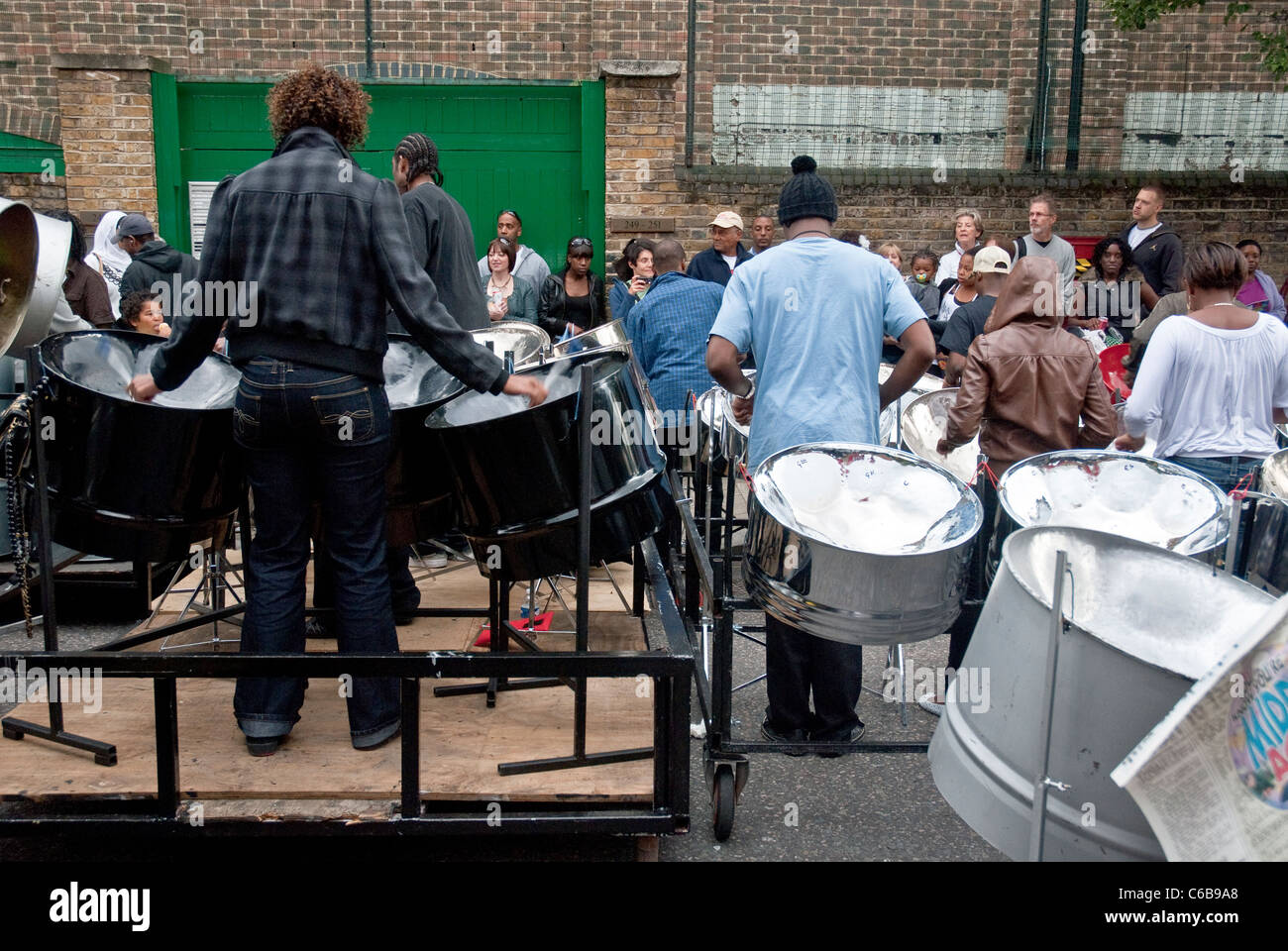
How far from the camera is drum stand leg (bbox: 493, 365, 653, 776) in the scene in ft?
8.68

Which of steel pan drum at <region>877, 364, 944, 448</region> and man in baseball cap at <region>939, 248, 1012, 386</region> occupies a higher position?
man in baseball cap at <region>939, 248, 1012, 386</region>

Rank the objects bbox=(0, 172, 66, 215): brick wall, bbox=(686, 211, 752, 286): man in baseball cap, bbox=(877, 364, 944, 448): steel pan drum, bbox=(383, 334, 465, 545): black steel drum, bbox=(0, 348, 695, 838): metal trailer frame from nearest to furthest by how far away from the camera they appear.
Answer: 1. bbox=(0, 348, 695, 838): metal trailer frame
2. bbox=(383, 334, 465, 545): black steel drum
3. bbox=(877, 364, 944, 448): steel pan drum
4. bbox=(686, 211, 752, 286): man in baseball cap
5. bbox=(0, 172, 66, 215): brick wall

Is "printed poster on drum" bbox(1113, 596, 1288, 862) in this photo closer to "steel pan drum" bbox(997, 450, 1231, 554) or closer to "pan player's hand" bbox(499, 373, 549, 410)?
"steel pan drum" bbox(997, 450, 1231, 554)

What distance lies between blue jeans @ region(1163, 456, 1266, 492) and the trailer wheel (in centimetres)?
182

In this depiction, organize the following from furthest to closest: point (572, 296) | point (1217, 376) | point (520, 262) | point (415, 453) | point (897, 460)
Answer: point (520, 262) < point (572, 296) < point (1217, 376) < point (415, 453) < point (897, 460)

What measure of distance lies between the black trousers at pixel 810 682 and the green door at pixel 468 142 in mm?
6207

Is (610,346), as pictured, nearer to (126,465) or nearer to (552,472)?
(552,472)

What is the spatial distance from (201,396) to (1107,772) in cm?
248

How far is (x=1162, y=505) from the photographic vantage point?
2.86 metres

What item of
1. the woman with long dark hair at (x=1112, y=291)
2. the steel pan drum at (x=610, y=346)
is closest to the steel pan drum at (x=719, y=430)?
the steel pan drum at (x=610, y=346)

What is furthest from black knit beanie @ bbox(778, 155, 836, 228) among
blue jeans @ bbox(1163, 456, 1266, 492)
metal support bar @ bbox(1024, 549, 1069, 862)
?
metal support bar @ bbox(1024, 549, 1069, 862)

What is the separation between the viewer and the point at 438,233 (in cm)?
416

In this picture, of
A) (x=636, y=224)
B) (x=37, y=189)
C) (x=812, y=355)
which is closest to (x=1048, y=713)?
(x=812, y=355)

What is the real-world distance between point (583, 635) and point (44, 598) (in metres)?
1.31
